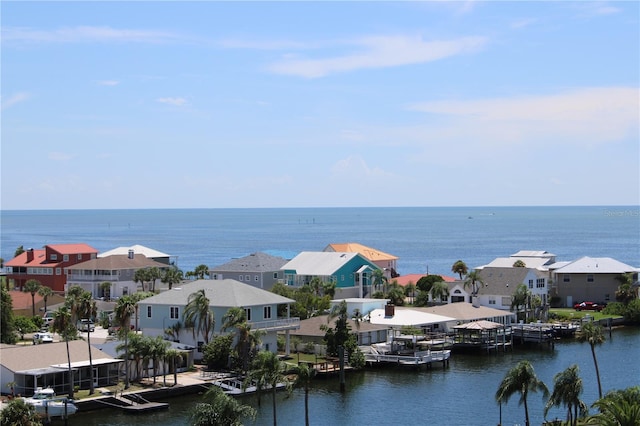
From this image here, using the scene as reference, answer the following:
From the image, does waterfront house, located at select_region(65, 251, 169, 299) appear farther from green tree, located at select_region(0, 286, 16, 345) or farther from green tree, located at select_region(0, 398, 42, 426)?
green tree, located at select_region(0, 398, 42, 426)

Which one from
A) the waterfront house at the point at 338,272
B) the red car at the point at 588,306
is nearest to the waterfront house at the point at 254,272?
the waterfront house at the point at 338,272

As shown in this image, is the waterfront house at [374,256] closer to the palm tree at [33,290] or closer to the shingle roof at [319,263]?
the shingle roof at [319,263]

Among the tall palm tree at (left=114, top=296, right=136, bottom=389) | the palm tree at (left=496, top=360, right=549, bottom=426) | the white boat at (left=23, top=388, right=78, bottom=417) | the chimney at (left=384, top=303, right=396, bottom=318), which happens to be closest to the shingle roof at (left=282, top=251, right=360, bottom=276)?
the chimney at (left=384, top=303, right=396, bottom=318)

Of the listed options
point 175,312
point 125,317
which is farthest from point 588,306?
point 125,317

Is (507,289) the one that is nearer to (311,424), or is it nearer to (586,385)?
(586,385)

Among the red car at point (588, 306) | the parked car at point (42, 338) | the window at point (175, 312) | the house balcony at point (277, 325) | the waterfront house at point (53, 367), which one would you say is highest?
the window at point (175, 312)

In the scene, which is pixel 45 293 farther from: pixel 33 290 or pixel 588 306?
pixel 588 306
